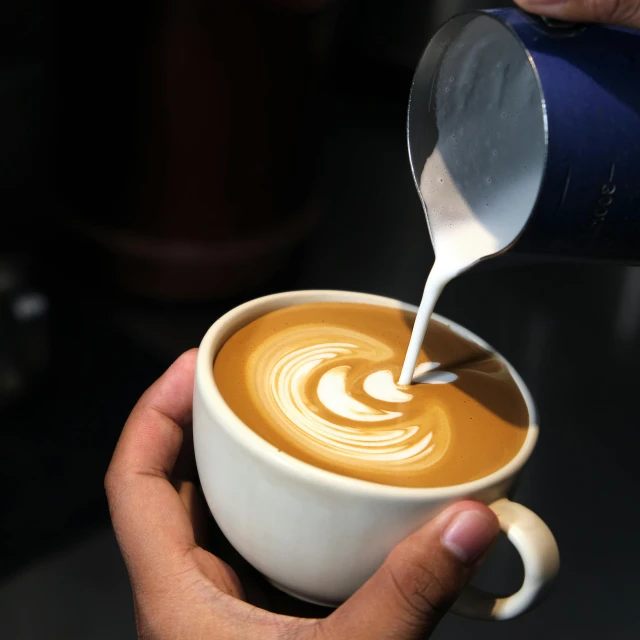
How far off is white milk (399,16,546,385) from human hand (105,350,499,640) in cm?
15

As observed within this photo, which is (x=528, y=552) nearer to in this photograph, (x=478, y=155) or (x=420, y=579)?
(x=420, y=579)

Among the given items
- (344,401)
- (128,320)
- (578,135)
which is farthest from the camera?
(128,320)

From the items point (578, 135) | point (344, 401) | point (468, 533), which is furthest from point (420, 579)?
point (578, 135)

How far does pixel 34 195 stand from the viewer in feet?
3.95

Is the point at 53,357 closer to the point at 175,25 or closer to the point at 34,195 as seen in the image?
the point at 34,195

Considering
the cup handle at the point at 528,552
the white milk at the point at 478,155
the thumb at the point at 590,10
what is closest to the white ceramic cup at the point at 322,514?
the cup handle at the point at 528,552

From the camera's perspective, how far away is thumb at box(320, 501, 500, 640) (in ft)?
1.52

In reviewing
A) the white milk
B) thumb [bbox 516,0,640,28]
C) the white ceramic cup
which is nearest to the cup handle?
the white ceramic cup

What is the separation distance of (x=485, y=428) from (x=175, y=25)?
0.70 m

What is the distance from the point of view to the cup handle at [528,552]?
1.54 ft

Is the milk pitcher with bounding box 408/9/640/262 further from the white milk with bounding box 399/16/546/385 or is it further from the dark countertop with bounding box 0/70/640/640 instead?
the dark countertop with bounding box 0/70/640/640

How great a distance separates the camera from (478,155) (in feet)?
1.90

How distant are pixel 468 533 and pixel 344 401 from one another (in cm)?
15

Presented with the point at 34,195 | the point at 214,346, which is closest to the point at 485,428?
the point at 214,346
